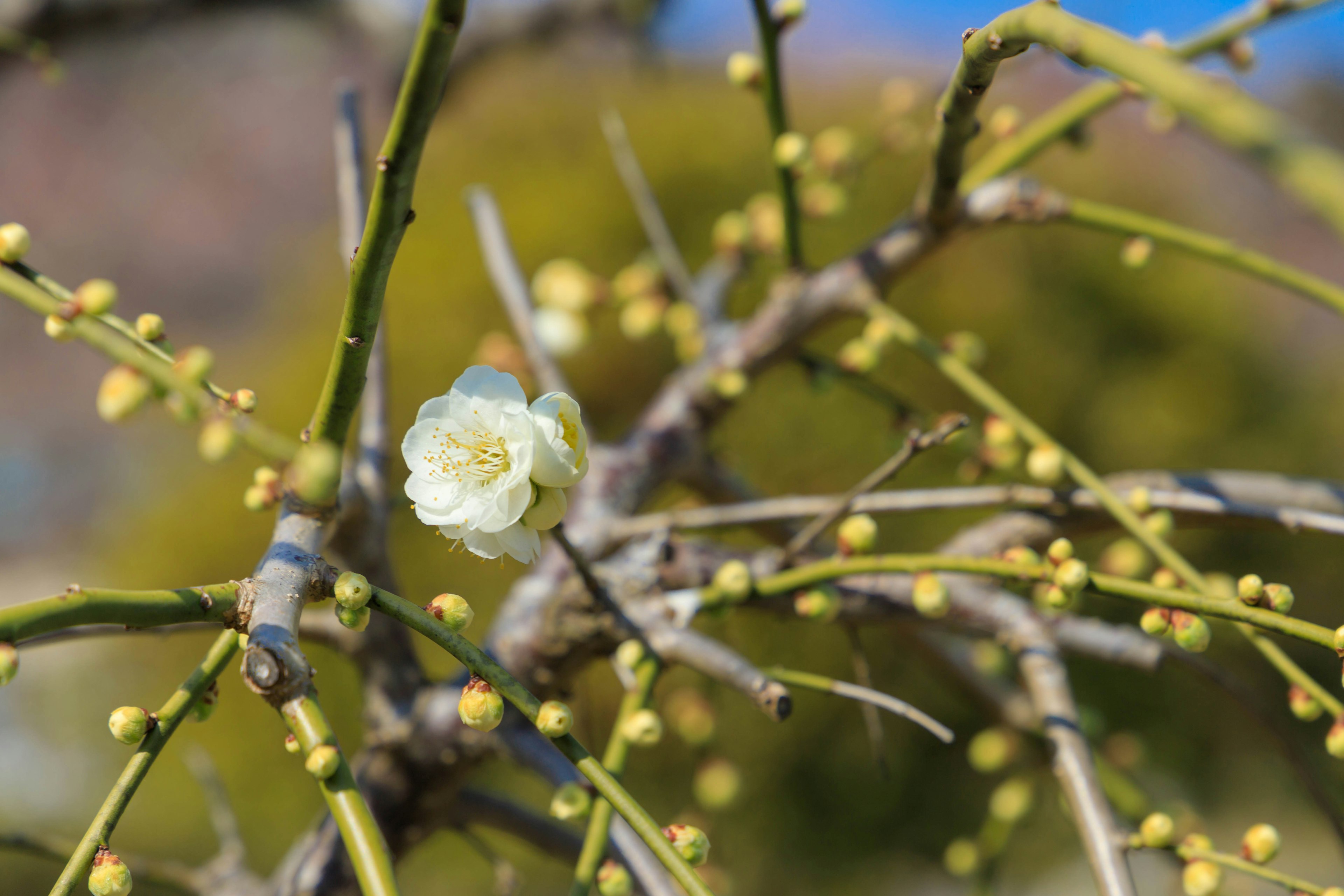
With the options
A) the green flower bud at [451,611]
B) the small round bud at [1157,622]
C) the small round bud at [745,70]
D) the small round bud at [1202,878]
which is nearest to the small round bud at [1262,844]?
the small round bud at [1202,878]

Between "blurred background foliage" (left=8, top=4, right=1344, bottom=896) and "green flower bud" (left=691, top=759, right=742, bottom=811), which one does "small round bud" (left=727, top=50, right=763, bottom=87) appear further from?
"blurred background foliage" (left=8, top=4, right=1344, bottom=896)

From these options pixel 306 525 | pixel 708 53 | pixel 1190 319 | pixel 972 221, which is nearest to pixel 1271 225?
pixel 1190 319

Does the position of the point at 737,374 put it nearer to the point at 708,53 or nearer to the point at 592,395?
the point at 592,395

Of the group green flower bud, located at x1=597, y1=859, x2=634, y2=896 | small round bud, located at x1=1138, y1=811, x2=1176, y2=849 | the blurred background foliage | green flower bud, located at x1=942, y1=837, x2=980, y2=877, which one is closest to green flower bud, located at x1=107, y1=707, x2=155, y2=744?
green flower bud, located at x1=597, y1=859, x2=634, y2=896

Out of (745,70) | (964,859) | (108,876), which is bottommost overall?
(108,876)

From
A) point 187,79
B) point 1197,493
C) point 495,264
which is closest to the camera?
point 1197,493

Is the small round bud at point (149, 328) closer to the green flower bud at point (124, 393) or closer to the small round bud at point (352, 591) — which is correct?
the green flower bud at point (124, 393)

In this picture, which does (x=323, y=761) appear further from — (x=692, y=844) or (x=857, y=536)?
(x=857, y=536)

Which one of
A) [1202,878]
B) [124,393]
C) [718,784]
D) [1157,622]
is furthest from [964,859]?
[124,393]
